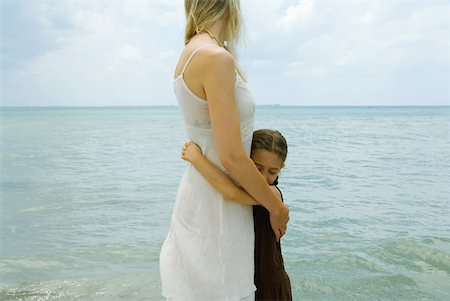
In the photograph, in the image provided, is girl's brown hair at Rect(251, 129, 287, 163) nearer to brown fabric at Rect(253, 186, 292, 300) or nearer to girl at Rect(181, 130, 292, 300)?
girl at Rect(181, 130, 292, 300)

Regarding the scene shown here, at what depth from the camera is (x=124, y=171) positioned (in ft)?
43.1

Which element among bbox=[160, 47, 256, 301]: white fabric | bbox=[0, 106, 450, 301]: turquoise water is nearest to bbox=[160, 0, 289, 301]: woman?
bbox=[160, 47, 256, 301]: white fabric

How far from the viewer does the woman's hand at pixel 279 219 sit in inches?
76.5

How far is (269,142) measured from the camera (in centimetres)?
201

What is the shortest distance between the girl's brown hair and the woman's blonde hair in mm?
384

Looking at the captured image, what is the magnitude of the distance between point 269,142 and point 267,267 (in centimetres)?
49

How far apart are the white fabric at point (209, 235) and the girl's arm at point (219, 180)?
0.03 metres

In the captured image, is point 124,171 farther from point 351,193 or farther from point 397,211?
point 397,211

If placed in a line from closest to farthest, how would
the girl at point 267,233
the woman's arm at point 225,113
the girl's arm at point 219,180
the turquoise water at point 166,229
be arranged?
1. the woman's arm at point 225,113
2. the girl's arm at point 219,180
3. the girl at point 267,233
4. the turquoise water at point 166,229

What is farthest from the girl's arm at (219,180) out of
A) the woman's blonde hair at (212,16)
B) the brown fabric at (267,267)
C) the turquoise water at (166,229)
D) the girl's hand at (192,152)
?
the turquoise water at (166,229)

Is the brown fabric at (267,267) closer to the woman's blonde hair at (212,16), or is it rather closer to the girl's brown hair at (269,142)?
the girl's brown hair at (269,142)

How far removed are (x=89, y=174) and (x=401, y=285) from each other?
9067 mm

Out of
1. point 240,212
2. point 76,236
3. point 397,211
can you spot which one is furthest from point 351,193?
point 240,212

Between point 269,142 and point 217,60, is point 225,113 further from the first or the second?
point 269,142
